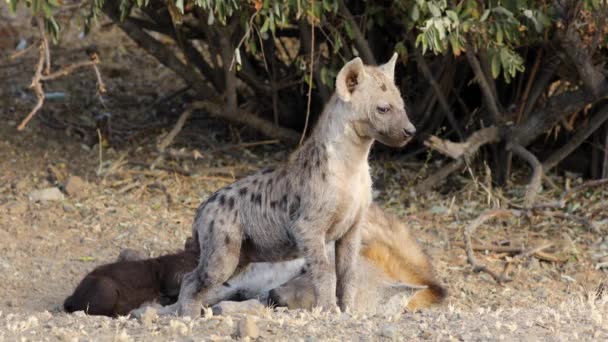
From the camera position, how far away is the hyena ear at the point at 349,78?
568 centimetres

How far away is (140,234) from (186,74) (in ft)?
6.03

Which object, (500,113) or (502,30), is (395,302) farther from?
(500,113)

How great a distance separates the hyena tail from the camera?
281 inches

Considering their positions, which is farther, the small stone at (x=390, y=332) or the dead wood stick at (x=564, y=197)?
the dead wood stick at (x=564, y=197)

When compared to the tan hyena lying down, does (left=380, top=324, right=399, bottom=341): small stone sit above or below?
above

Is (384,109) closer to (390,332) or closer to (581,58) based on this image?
(390,332)

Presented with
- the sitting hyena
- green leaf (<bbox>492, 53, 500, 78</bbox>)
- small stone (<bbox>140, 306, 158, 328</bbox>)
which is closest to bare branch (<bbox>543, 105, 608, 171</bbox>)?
green leaf (<bbox>492, 53, 500, 78</bbox>)

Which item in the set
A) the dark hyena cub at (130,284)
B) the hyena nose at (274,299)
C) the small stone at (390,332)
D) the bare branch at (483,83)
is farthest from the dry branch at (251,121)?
the small stone at (390,332)

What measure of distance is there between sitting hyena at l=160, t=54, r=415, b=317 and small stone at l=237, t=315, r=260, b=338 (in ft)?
3.58

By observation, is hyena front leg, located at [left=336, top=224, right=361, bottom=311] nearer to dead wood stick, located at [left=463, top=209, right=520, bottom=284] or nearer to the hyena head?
the hyena head

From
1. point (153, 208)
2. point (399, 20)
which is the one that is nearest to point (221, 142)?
point (153, 208)

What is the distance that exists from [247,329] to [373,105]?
161 cm

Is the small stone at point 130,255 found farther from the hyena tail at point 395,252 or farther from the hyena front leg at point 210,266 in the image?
the hyena tail at point 395,252

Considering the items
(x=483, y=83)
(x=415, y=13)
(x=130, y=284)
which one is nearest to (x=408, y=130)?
(x=415, y=13)
